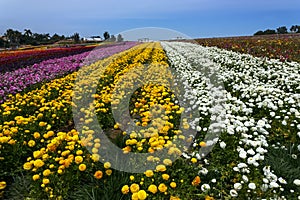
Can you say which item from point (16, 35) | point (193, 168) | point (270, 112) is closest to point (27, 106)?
point (193, 168)

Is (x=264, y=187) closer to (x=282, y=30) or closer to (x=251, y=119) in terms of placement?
(x=251, y=119)

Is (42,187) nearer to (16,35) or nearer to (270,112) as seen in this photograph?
(270,112)

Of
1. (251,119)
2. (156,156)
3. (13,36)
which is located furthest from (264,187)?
(13,36)

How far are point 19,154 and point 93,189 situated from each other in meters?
1.54

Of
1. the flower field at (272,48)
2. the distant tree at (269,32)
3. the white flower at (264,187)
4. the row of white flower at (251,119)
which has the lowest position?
the white flower at (264,187)

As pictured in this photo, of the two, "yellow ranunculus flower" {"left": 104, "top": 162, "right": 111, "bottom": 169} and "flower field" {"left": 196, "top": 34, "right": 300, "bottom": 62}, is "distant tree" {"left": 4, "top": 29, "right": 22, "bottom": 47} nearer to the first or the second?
"flower field" {"left": 196, "top": 34, "right": 300, "bottom": 62}

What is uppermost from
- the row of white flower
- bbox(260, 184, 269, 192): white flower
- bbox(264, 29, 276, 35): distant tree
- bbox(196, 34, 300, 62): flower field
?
bbox(264, 29, 276, 35): distant tree

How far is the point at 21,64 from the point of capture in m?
15.0

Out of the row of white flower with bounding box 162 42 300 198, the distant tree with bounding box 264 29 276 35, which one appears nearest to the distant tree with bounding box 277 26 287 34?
the distant tree with bounding box 264 29 276 35

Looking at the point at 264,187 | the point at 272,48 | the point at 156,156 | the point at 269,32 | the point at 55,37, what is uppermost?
the point at 55,37

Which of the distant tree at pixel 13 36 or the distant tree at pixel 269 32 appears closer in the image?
the distant tree at pixel 269 32

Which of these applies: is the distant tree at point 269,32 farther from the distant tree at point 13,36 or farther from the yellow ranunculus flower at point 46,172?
the yellow ranunculus flower at point 46,172

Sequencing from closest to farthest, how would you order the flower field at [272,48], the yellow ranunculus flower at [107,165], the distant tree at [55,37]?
the yellow ranunculus flower at [107,165] < the flower field at [272,48] < the distant tree at [55,37]

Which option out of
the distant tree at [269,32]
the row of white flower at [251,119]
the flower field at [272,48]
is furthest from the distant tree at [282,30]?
the row of white flower at [251,119]
